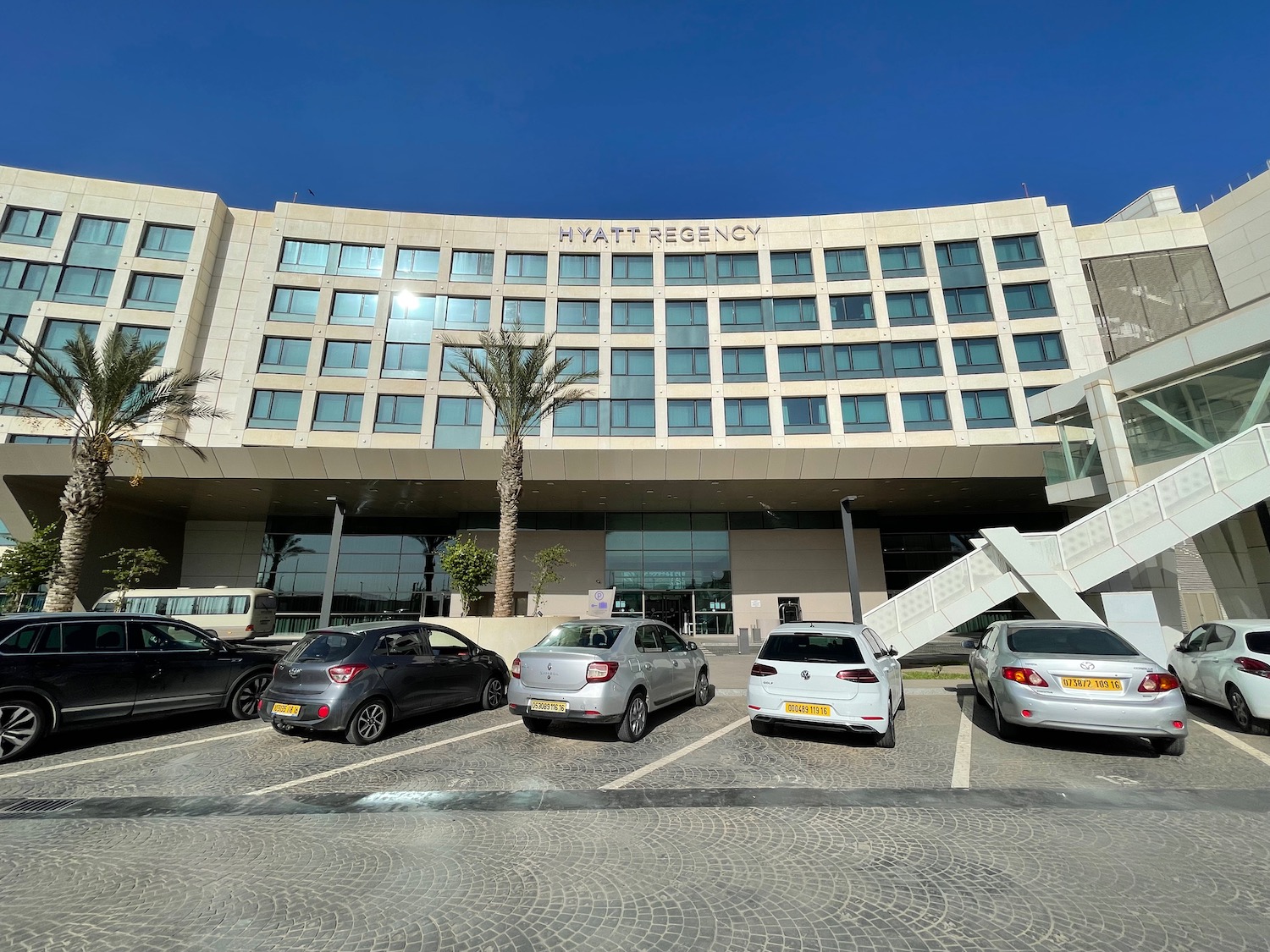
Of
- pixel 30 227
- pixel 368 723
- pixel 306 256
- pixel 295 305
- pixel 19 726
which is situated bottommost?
pixel 368 723

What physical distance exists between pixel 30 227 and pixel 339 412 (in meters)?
18.3

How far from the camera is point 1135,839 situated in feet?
13.8

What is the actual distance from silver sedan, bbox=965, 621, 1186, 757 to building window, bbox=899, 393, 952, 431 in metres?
20.3

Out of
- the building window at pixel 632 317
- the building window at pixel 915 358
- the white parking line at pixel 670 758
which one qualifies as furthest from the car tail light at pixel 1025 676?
the building window at pixel 632 317

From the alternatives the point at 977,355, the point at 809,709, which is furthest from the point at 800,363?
the point at 809,709

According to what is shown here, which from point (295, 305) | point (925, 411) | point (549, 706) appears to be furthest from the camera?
point (295, 305)

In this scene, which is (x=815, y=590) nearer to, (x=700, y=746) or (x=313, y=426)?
(x=700, y=746)

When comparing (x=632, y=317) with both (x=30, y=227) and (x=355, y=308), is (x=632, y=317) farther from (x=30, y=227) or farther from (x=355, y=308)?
(x=30, y=227)

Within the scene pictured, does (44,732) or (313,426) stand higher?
(313,426)

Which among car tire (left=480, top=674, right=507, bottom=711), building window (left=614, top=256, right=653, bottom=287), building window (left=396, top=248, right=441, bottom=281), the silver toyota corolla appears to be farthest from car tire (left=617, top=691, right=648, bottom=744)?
building window (left=396, top=248, right=441, bottom=281)

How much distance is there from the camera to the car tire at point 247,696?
8805 mm

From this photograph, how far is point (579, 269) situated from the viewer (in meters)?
28.8

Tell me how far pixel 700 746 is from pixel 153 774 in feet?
21.0

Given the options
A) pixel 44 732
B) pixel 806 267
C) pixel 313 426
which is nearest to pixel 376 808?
pixel 44 732
